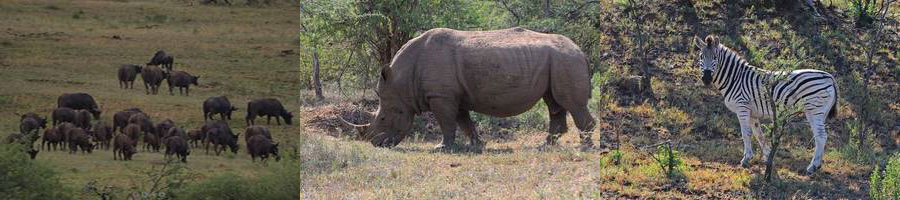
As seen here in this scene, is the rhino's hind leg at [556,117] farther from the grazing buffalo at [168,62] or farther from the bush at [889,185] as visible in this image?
the grazing buffalo at [168,62]

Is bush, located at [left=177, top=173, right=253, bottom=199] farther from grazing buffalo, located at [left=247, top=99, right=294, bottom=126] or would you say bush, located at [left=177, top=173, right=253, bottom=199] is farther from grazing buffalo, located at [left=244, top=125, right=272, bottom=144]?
grazing buffalo, located at [left=247, top=99, right=294, bottom=126]

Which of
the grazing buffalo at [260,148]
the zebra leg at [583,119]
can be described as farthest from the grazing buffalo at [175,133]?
the zebra leg at [583,119]

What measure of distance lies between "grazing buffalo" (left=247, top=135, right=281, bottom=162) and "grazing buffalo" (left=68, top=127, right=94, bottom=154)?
6.17ft

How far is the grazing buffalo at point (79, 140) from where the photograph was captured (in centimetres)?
1273

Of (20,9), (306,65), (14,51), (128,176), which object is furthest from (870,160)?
(20,9)

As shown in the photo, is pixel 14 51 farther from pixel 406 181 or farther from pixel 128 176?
pixel 406 181

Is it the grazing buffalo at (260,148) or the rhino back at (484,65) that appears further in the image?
the grazing buffalo at (260,148)

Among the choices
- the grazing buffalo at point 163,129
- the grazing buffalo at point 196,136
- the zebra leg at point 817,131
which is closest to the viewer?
the zebra leg at point 817,131

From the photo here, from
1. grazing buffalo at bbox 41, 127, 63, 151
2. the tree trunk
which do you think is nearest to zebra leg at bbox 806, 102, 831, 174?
the tree trunk

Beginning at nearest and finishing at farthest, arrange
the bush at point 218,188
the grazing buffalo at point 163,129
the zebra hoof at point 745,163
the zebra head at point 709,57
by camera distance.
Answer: the zebra hoof at point 745,163 → the zebra head at point 709,57 → the bush at point 218,188 → the grazing buffalo at point 163,129

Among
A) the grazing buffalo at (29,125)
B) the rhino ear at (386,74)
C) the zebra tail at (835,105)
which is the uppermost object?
the zebra tail at (835,105)

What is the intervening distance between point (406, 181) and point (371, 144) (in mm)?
3305

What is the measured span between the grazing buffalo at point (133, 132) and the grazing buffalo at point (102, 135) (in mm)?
178

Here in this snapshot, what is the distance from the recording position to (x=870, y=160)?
10.7 m
